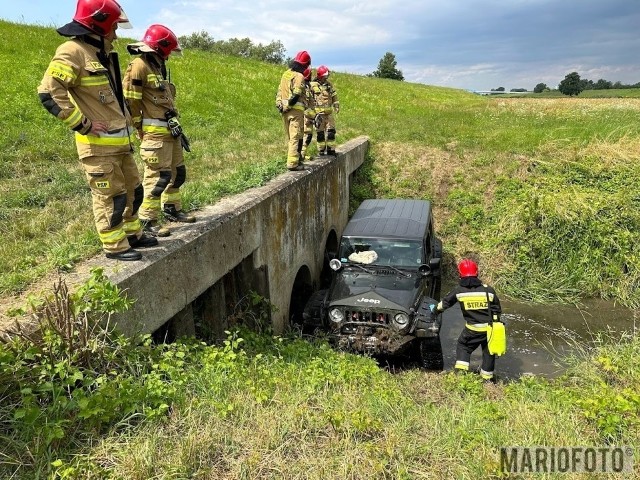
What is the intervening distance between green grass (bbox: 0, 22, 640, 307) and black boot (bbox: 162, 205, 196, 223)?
2.36 feet

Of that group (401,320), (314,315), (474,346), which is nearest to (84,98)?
(314,315)

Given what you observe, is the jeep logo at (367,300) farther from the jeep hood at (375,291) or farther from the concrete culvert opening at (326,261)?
→ the concrete culvert opening at (326,261)

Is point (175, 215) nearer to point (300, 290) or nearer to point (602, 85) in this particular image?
point (300, 290)

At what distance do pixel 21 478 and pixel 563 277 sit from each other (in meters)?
10.5

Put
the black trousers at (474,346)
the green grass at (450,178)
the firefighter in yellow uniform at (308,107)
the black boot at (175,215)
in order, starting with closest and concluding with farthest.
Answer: the black boot at (175,215)
the black trousers at (474,346)
the green grass at (450,178)
the firefighter in yellow uniform at (308,107)

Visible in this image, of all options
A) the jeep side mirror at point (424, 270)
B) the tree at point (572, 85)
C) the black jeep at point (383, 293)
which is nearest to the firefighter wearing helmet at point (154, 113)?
the black jeep at point (383, 293)

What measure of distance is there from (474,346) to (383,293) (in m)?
1.44

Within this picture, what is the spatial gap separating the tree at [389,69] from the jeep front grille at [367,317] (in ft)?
219

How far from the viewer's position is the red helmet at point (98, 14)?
3797 mm

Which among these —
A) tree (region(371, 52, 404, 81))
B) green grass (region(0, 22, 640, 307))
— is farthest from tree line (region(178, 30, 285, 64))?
green grass (region(0, 22, 640, 307))

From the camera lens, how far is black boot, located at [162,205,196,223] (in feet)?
18.8

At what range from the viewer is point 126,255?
14.6 ft

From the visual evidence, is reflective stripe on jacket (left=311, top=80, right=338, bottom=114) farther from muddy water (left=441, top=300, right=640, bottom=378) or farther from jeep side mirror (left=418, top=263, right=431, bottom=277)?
muddy water (left=441, top=300, right=640, bottom=378)

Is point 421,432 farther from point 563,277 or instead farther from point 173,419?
point 563,277
